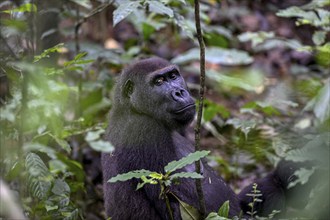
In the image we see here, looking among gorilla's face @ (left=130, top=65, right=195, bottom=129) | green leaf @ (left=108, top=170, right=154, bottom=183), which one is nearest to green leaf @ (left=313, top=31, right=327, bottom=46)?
gorilla's face @ (left=130, top=65, right=195, bottom=129)

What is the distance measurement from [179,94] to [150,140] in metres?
0.51

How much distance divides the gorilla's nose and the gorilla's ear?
1.37ft

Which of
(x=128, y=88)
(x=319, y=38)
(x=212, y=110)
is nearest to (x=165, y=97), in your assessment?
(x=128, y=88)

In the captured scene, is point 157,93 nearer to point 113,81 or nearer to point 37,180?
point 37,180

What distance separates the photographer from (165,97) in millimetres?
5090

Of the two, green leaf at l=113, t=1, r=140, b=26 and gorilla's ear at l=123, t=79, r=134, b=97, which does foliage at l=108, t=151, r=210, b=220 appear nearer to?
gorilla's ear at l=123, t=79, r=134, b=97

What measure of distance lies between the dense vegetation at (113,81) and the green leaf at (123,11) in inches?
0.5

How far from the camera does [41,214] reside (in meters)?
4.54

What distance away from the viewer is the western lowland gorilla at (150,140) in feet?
15.4

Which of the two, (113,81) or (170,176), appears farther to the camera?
(113,81)

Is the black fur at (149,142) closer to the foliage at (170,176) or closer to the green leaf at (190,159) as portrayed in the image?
the foliage at (170,176)

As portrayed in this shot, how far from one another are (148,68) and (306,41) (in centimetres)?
629


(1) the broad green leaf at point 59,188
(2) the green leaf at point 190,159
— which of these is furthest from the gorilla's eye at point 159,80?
(2) the green leaf at point 190,159

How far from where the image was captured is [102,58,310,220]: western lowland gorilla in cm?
468
